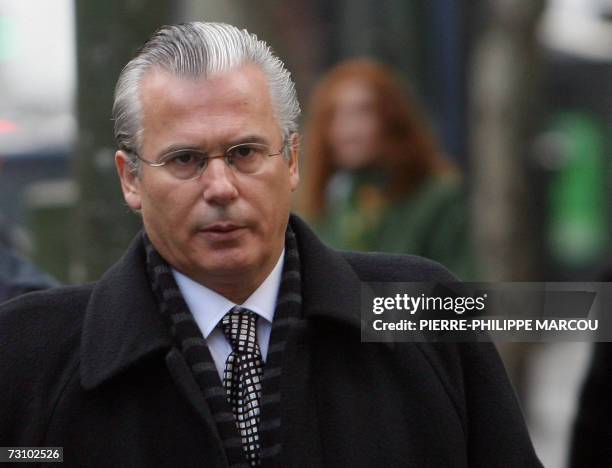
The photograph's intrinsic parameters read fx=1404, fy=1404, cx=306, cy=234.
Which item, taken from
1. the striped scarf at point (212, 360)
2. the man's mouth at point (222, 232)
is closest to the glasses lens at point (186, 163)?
the man's mouth at point (222, 232)

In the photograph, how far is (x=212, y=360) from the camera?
2863 mm

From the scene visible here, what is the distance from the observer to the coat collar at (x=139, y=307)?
112 inches

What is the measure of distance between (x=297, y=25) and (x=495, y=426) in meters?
5.66

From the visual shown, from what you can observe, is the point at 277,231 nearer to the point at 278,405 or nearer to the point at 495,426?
the point at 278,405

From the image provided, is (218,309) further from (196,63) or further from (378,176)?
(378,176)

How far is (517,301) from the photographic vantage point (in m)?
3.55

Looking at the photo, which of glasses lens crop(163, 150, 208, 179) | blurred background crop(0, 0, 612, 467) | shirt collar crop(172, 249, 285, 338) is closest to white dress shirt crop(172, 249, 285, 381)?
shirt collar crop(172, 249, 285, 338)

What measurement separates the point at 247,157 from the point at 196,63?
216mm

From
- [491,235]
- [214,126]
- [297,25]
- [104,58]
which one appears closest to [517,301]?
[214,126]

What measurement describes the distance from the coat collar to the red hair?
2.45 metres

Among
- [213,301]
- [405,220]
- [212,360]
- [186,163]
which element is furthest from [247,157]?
[405,220]

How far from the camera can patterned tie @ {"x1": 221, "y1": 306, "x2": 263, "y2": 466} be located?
9.29ft

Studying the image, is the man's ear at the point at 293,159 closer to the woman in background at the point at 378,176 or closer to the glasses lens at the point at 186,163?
the glasses lens at the point at 186,163

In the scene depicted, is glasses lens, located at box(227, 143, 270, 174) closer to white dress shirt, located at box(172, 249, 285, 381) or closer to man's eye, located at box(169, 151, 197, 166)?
man's eye, located at box(169, 151, 197, 166)
